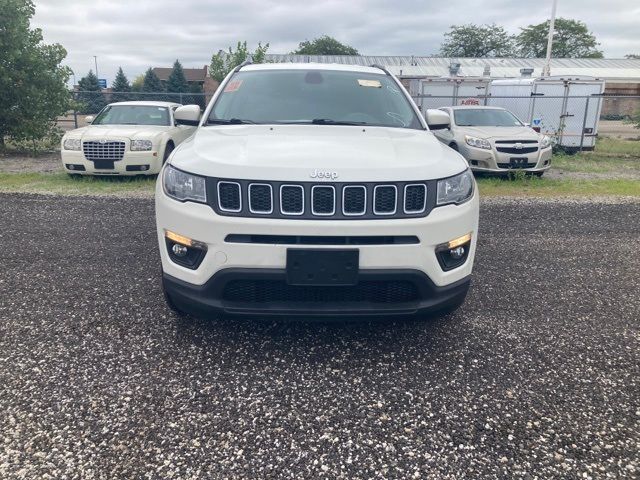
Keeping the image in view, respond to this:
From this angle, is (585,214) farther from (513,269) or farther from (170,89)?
(170,89)

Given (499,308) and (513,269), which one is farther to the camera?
(513,269)

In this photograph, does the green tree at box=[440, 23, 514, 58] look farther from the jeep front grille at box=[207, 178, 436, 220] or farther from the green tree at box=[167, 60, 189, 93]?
the jeep front grille at box=[207, 178, 436, 220]

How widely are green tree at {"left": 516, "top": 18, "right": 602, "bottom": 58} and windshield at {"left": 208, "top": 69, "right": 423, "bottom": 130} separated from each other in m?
70.7

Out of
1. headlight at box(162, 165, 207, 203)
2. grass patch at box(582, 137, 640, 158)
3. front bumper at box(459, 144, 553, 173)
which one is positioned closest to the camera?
headlight at box(162, 165, 207, 203)

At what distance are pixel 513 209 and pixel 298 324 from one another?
17.7ft

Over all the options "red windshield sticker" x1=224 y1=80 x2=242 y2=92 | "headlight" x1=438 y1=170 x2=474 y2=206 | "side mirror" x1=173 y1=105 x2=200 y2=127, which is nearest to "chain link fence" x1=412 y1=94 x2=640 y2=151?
"red windshield sticker" x1=224 y1=80 x2=242 y2=92

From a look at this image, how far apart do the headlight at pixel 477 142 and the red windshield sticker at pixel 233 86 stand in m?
7.37

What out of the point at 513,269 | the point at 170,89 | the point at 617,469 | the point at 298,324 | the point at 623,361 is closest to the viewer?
the point at 617,469

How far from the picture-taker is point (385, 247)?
2736 millimetres

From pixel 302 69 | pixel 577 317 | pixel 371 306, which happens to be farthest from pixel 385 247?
pixel 302 69

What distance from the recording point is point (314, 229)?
269 centimetres

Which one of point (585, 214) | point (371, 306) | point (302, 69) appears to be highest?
point (302, 69)

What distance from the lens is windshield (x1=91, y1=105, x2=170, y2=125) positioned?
1054cm

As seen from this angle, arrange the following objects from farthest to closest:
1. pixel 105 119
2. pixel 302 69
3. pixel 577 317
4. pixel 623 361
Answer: pixel 105 119, pixel 302 69, pixel 577 317, pixel 623 361
